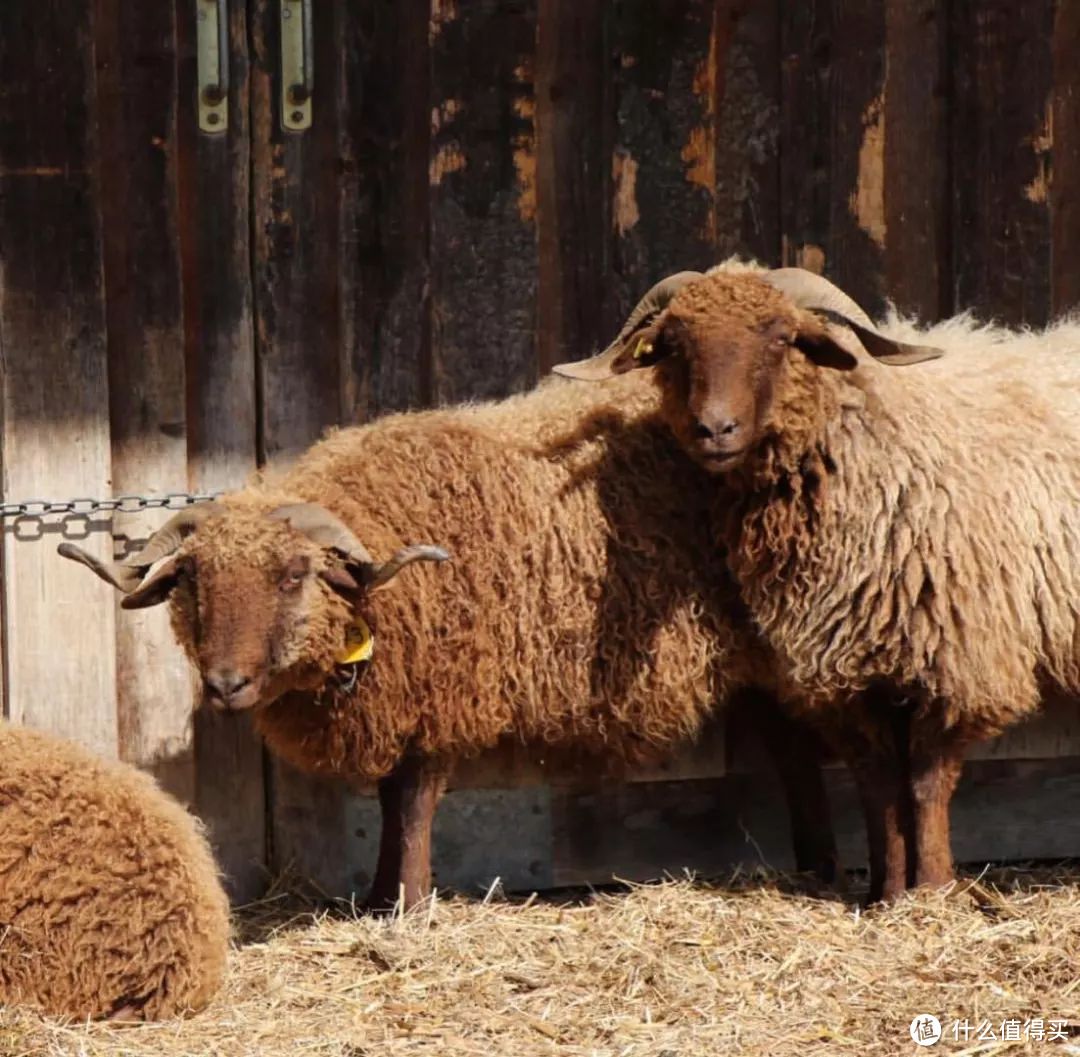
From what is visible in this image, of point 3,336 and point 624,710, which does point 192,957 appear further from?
point 3,336

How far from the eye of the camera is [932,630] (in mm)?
6914

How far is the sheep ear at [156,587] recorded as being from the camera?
6766mm

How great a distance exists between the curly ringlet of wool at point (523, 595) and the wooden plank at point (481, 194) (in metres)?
0.40

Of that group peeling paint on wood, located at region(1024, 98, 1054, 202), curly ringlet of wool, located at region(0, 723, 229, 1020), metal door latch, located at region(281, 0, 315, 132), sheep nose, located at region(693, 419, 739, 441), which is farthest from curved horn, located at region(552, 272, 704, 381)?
curly ringlet of wool, located at region(0, 723, 229, 1020)

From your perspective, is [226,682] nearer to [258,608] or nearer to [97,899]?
[258,608]

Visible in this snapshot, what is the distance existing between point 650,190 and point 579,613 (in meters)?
1.69

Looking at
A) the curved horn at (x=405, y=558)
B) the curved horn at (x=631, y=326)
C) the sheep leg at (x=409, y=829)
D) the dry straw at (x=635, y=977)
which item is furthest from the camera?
the sheep leg at (x=409, y=829)

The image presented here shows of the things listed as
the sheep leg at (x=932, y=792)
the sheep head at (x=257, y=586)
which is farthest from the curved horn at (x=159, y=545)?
the sheep leg at (x=932, y=792)

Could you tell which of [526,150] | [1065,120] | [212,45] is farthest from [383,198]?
[1065,120]

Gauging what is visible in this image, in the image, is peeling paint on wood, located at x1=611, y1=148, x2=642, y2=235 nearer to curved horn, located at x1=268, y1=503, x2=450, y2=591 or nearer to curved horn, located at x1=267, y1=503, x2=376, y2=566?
curved horn, located at x1=268, y1=503, x2=450, y2=591

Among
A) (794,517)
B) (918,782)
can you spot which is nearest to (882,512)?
(794,517)

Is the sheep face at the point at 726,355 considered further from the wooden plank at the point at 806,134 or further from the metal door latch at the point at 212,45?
the metal door latch at the point at 212,45

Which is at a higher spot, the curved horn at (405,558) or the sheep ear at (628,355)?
the sheep ear at (628,355)

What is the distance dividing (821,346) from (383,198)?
1.78 metres
